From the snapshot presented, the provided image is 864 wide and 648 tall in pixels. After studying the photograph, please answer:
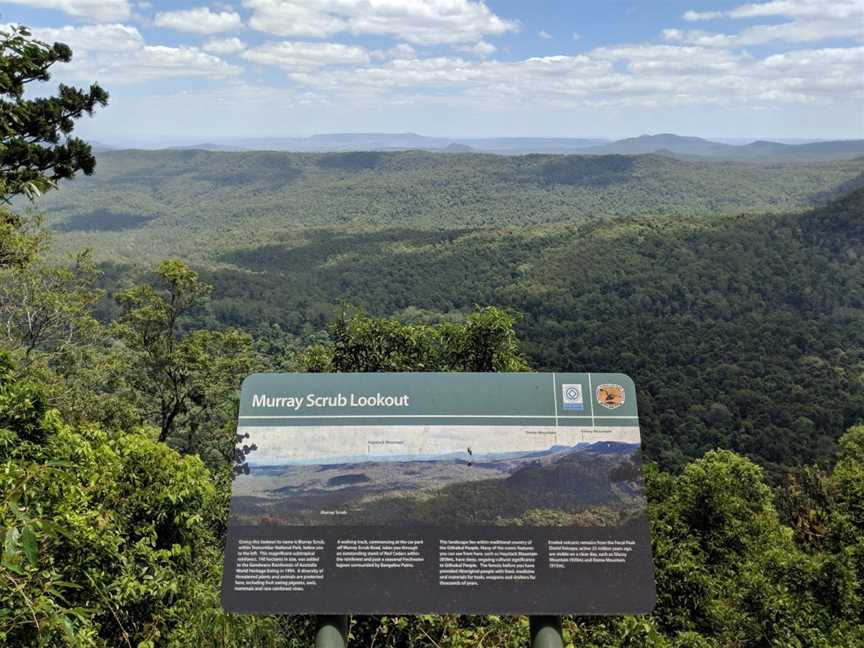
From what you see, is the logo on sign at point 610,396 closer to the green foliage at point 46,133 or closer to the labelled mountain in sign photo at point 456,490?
the labelled mountain in sign photo at point 456,490

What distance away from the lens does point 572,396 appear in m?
3.59

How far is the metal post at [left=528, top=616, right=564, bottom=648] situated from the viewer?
333cm

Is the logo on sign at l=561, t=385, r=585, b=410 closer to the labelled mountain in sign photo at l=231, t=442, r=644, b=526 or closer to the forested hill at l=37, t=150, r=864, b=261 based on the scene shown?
the labelled mountain in sign photo at l=231, t=442, r=644, b=526

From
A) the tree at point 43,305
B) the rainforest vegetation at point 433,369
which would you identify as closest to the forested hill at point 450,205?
the rainforest vegetation at point 433,369

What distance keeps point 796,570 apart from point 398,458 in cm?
788

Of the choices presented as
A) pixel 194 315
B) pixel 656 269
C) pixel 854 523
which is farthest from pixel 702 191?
pixel 854 523

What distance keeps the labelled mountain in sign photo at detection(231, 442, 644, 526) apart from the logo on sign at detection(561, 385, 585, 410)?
0.23 metres

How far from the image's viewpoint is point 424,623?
441 centimetres

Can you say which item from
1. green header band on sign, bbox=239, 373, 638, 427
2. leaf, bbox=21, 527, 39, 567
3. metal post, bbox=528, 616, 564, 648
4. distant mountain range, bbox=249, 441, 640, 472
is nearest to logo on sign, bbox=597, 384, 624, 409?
green header band on sign, bbox=239, 373, 638, 427

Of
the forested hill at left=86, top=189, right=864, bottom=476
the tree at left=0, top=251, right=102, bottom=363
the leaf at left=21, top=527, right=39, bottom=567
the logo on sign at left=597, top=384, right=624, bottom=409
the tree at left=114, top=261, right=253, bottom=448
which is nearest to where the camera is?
the leaf at left=21, top=527, right=39, bottom=567

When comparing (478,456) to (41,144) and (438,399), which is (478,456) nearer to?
(438,399)

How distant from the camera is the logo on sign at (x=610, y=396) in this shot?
11.7 feet

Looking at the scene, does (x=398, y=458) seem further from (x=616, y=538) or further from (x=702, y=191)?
(x=702, y=191)

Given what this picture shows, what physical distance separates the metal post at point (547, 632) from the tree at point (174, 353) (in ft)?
38.8
